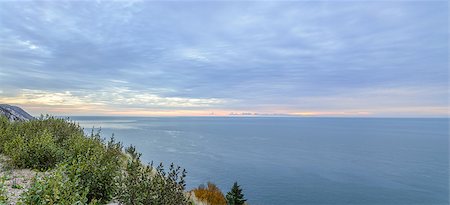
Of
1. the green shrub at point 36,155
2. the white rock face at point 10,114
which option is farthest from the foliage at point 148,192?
the white rock face at point 10,114

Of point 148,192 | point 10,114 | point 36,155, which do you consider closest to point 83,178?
point 148,192

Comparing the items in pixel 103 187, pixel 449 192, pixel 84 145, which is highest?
pixel 84 145

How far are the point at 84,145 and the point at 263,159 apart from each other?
165 ft

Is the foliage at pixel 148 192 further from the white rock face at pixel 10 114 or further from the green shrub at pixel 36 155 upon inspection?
the white rock face at pixel 10 114

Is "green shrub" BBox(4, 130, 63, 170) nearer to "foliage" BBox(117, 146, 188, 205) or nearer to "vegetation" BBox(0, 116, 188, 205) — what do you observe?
"vegetation" BBox(0, 116, 188, 205)

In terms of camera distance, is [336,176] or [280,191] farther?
[336,176]

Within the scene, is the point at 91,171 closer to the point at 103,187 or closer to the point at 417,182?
the point at 103,187

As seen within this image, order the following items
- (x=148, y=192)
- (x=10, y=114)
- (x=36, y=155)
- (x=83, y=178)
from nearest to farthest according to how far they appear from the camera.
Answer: (x=148, y=192)
(x=83, y=178)
(x=36, y=155)
(x=10, y=114)

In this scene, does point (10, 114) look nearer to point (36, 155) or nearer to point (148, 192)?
point (36, 155)

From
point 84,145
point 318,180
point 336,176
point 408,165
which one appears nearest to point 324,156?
point 408,165

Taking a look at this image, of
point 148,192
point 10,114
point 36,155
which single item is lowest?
point 148,192

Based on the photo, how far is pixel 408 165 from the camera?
56219 mm

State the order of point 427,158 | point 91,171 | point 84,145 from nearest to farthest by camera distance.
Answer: point 91,171 < point 84,145 < point 427,158

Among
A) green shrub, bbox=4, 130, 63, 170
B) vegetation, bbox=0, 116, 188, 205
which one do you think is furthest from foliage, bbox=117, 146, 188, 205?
green shrub, bbox=4, 130, 63, 170
